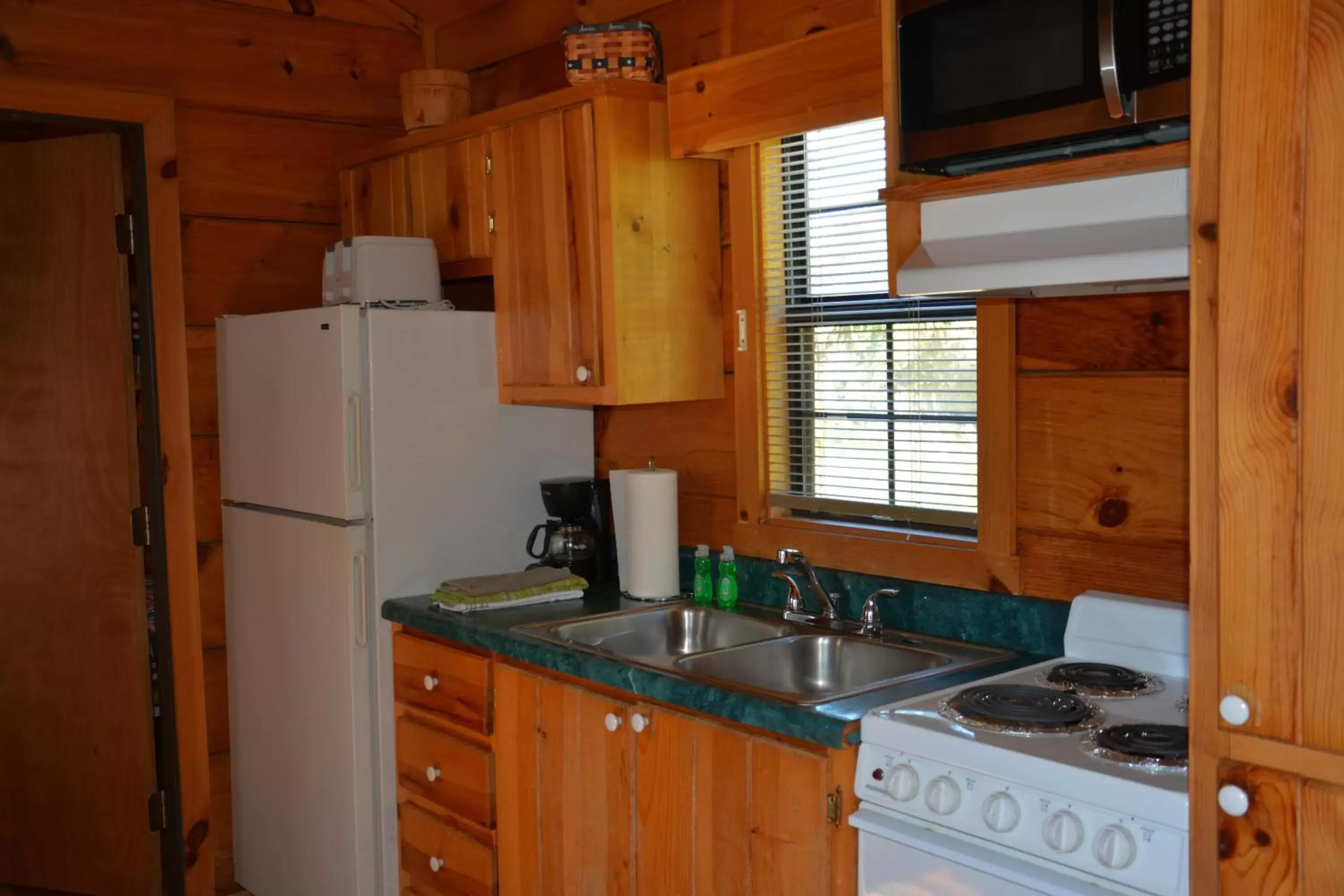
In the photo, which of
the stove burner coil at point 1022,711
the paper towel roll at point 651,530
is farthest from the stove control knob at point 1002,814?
the paper towel roll at point 651,530

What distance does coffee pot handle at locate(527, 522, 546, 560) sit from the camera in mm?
3156

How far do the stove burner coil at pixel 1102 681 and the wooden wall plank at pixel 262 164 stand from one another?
2.46 m

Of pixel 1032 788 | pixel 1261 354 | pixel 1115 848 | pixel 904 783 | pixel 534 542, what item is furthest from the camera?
pixel 534 542

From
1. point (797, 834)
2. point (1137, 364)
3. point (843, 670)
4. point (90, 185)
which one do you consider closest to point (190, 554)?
point (90, 185)

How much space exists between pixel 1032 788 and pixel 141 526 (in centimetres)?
256

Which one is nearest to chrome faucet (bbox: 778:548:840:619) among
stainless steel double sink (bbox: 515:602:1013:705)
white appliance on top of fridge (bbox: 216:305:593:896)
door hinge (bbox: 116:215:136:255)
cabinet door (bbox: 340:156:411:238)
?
stainless steel double sink (bbox: 515:602:1013:705)

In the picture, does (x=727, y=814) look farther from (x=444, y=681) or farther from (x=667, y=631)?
(x=444, y=681)

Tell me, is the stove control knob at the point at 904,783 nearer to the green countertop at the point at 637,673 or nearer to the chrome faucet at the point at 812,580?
the green countertop at the point at 637,673

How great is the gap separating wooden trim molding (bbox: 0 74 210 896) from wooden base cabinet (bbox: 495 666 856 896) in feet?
3.86

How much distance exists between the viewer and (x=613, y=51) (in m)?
2.88

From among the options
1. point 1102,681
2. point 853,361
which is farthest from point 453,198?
point 1102,681

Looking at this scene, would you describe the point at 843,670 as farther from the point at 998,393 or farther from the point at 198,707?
the point at 198,707

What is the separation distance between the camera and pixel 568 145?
2.88 meters

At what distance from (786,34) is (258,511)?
176 centimetres
